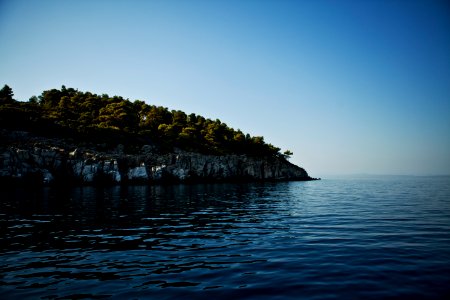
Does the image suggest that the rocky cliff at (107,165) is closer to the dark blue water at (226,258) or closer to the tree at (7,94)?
the tree at (7,94)

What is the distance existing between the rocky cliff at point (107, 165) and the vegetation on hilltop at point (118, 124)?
7.20 metres

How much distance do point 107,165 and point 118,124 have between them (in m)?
32.6

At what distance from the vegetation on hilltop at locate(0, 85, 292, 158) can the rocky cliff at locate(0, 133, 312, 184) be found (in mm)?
7199

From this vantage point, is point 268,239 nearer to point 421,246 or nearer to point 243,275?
point 243,275

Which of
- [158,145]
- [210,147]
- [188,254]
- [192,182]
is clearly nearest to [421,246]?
[188,254]

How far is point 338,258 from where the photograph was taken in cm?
1062

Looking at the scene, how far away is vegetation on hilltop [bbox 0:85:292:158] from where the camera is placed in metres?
70.4

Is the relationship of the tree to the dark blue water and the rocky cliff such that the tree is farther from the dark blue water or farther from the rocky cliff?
the dark blue water

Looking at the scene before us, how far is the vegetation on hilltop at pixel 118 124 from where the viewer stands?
7044 cm

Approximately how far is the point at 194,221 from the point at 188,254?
818 centimetres

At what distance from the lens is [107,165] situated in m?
61.2

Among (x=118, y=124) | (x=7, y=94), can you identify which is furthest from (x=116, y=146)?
(x=7, y=94)

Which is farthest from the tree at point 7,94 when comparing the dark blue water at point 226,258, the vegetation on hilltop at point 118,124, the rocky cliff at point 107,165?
the dark blue water at point 226,258

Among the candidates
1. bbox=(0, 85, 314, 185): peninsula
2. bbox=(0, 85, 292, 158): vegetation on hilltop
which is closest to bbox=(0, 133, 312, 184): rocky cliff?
bbox=(0, 85, 314, 185): peninsula
